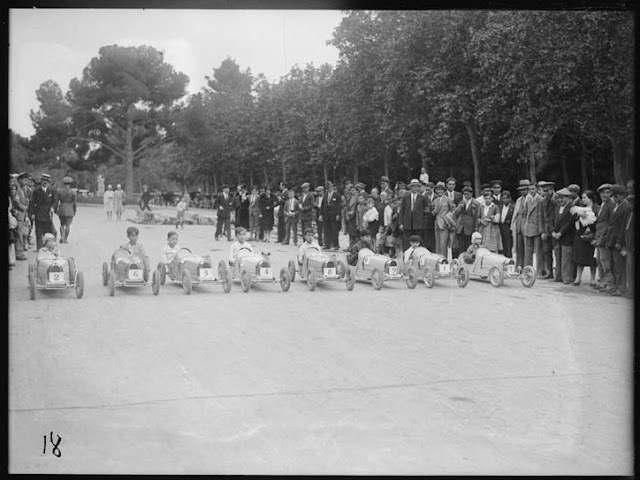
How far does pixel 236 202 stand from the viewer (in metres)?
20.8

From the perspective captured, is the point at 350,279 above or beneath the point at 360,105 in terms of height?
beneath

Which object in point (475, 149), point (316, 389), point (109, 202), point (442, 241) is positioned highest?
point (475, 149)

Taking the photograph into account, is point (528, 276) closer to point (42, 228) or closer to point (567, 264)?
point (567, 264)

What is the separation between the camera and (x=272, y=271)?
13562 millimetres

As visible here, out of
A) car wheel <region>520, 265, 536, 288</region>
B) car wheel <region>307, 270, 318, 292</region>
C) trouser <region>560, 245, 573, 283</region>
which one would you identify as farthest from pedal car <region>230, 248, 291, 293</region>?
trouser <region>560, 245, 573, 283</region>

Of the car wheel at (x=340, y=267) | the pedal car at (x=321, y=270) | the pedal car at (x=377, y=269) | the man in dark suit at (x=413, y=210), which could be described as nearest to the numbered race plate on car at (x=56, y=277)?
the pedal car at (x=321, y=270)

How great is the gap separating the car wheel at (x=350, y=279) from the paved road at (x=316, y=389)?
7.19ft

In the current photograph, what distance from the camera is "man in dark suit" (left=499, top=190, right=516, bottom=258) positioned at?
16.4 metres

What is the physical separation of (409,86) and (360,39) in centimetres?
252

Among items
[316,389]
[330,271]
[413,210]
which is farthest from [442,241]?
[316,389]

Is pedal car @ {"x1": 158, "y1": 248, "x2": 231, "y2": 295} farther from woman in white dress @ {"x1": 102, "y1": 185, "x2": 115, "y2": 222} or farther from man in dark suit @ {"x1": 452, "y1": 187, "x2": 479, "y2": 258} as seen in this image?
man in dark suit @ {"x1": 452, "y1": 187, "x2": 479, "y2": 258}

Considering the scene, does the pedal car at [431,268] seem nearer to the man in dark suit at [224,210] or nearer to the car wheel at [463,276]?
the car wheel at [463,276]

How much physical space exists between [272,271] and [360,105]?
1253 cm

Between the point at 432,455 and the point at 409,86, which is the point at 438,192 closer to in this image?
the point at 409,86
